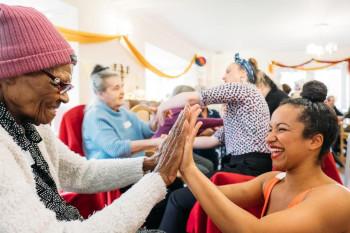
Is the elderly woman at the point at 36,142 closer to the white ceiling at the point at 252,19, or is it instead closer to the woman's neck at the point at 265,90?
the woman's neck at the point at 265,90

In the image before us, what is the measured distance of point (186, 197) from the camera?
68.9 inches

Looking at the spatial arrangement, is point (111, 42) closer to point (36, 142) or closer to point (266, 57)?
point (36, 142)

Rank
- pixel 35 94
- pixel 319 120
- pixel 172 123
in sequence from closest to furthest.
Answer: pixel 35 94, pixel 319 120, pixel 172 123

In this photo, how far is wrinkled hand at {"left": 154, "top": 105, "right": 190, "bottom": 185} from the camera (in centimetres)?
107

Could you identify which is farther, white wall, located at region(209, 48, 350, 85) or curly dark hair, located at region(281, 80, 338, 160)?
white wall, located at region(209, 48, 350, 85)

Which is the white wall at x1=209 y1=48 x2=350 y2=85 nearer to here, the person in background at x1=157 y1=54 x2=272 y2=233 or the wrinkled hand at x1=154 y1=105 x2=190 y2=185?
the person in background at x1=157 y1=54 x2=272 y2=233

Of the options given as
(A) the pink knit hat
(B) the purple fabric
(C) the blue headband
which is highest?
(A) the pink knit hat

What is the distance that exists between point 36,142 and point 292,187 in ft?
3.01

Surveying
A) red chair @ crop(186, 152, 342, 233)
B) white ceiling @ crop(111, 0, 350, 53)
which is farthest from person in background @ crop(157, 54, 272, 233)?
white ceiling @ crop(111, 0, 350, 53)

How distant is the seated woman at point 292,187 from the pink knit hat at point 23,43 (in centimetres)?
53

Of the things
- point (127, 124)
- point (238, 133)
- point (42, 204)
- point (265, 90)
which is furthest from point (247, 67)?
point (42, 204)

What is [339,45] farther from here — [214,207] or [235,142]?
[214,207]

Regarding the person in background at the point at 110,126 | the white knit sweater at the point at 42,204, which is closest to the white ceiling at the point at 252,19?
the person in background at the point at 110,126

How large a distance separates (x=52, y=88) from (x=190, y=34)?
6.95 meters
